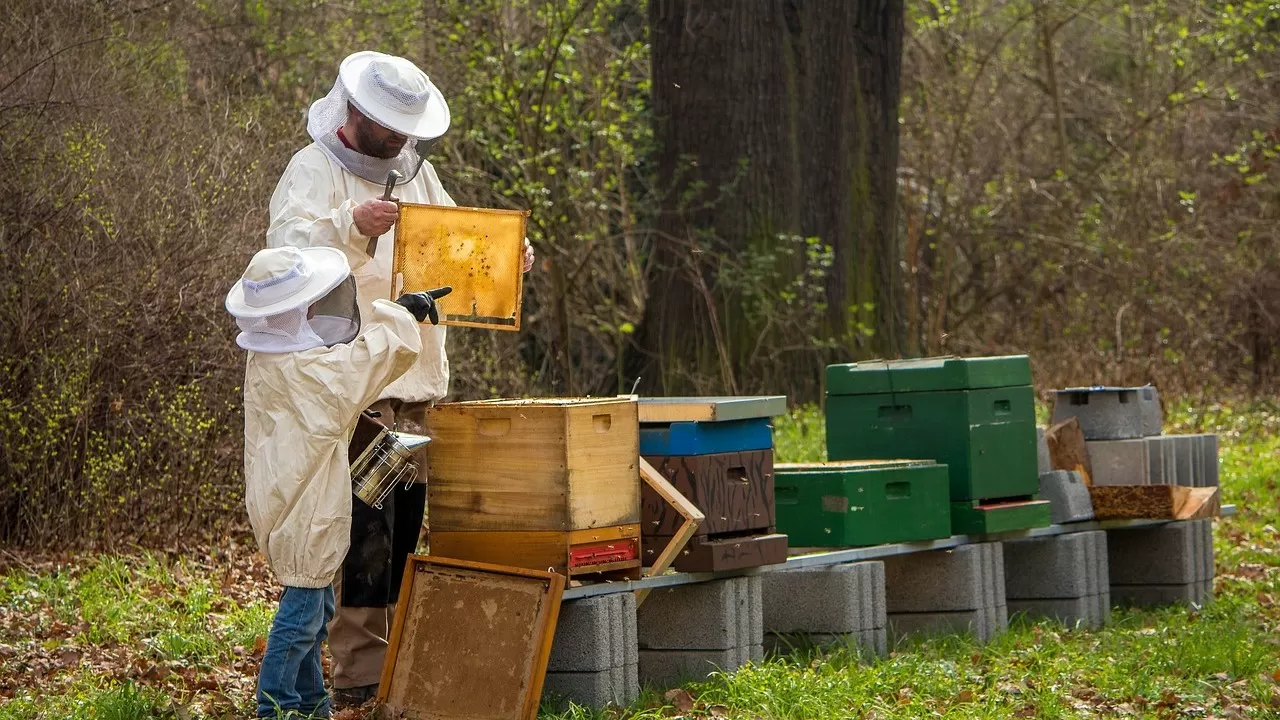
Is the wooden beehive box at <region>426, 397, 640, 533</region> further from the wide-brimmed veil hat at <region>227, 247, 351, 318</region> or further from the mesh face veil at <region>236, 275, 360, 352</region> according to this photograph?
the wide-brimmed veil hat at <region>227, 247, 351, 318</region>

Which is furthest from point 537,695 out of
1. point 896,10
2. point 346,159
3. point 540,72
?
point 896,10

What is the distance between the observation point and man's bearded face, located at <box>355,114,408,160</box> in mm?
4762

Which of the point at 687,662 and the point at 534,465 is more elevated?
the point at 534,465

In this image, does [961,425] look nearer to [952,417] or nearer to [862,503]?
[952,417]

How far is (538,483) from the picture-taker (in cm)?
461

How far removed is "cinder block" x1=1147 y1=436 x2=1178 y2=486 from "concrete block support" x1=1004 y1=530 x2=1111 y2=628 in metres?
0.49

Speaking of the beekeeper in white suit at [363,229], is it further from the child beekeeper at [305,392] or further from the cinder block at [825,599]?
the cinder block at [825,599]

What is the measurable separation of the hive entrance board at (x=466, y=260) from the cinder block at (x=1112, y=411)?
3136 mm

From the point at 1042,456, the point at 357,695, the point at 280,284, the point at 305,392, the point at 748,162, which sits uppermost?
the point at 748,162

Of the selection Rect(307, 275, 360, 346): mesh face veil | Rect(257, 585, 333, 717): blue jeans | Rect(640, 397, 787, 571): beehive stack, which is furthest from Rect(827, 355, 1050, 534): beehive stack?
Rect(257, 585, 333, 717): blue jeans

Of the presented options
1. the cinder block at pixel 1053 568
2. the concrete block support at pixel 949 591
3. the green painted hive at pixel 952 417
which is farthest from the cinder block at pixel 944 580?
the cinder block at pixel 1053 568

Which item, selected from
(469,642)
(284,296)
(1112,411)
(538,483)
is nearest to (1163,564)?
(1112,411)

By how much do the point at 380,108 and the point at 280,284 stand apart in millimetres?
770

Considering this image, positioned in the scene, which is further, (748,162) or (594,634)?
(748,162)
